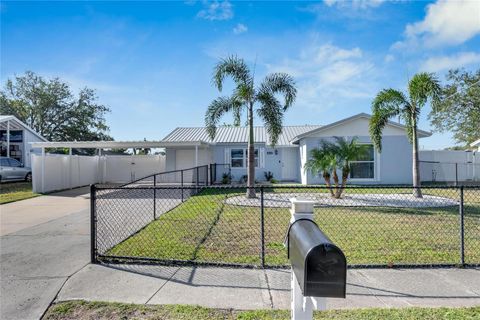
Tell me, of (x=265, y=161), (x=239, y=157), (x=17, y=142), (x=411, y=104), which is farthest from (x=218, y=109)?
(x=17, y=142)

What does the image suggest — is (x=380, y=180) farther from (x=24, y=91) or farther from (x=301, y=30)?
(x=24, y=91)

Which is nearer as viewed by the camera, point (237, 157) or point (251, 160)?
point (251, 160)

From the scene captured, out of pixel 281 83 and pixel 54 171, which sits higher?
pixel 281 83

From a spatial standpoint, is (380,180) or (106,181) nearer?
(380,180)

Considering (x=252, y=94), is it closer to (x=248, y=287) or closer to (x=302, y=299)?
(x=248, y=287)

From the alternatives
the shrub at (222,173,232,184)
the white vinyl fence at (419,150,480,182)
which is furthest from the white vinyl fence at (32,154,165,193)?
the white vinyl fence at (419,150,480,182)

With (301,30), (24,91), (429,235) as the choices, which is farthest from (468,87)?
(24,91)

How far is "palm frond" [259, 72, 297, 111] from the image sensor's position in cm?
1270

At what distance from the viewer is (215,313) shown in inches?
121

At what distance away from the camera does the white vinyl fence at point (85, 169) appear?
15.2 meters

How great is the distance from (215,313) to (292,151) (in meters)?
19.1

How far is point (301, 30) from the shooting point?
980 centimetres

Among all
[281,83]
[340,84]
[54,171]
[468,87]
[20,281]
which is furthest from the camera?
[468,87]

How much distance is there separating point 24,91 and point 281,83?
3747cm
